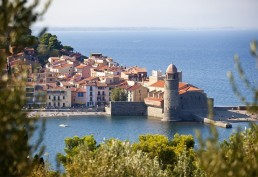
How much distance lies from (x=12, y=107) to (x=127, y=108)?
37.7 m

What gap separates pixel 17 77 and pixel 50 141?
2682 centimetres

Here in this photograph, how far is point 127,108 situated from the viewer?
43.2m

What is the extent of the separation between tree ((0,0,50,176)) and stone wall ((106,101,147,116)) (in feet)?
122

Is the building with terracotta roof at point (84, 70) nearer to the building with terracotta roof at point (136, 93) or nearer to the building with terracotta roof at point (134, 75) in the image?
the building with terracotta roof at point (134, 75)

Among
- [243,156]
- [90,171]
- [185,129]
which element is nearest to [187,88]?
[185,129]

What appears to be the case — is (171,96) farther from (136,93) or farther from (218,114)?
(136,93)

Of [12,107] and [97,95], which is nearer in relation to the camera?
[12,107]

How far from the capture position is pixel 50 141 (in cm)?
3231

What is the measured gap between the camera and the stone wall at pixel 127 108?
4303 centimetres

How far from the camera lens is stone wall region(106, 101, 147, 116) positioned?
4303 cm

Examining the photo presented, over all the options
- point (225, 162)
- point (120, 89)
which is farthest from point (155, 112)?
point (225, 162)

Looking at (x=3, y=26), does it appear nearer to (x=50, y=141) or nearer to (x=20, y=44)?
(x=20, y=44)

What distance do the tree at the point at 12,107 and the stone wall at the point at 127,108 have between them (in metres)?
37.2

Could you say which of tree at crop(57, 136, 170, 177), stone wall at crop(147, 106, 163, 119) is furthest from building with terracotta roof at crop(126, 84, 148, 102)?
tree at crop(57, 136, 170, 177)
